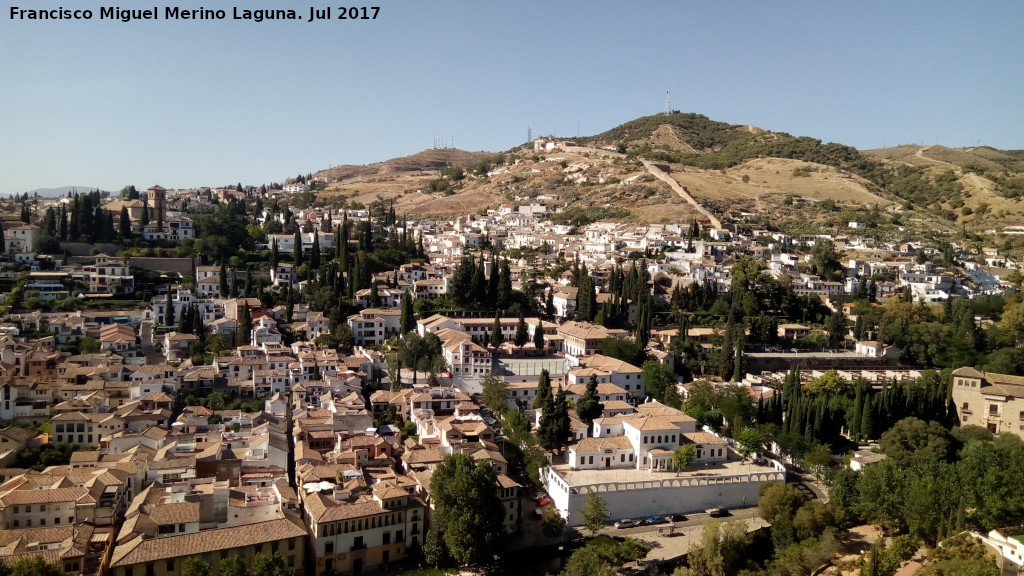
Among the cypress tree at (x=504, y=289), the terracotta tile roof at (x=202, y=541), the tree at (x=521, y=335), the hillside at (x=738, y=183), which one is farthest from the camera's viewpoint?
the hillside at (x=738, y=183)

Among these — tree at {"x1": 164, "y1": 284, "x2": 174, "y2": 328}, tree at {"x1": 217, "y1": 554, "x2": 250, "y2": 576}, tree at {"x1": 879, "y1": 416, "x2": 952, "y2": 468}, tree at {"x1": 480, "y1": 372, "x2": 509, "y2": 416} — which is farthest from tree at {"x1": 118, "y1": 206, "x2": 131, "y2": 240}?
tree at {"x1": 879, "y1": 416, "x2": 952, "y2": 468}

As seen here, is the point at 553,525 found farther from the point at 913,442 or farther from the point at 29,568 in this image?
the point at 913,442

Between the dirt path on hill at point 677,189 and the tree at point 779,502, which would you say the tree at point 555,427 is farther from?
the dirt path on hill at point 677,189

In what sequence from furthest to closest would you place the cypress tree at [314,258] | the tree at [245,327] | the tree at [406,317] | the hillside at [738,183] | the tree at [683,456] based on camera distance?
the hillside at [738,183], the cypress tree at [314,258], the tree at [406,317], the tree at [245,327], the tree at [683,456]

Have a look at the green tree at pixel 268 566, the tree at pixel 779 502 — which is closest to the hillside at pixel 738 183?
the tree at pixel 779 502

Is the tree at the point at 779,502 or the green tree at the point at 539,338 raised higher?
the green tree at the point at 539,338

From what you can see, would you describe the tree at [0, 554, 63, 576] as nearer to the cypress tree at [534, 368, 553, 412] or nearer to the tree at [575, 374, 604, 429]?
the cypress tree at [534, 368, 553, 412]

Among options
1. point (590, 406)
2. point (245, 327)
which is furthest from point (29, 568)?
point (245, 327)
